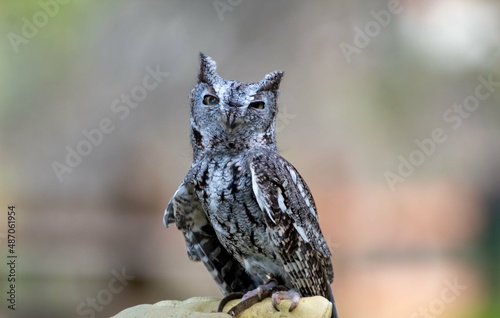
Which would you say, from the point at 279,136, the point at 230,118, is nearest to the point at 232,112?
the point at 230,118

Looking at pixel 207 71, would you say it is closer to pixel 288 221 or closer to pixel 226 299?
pixel 288 221

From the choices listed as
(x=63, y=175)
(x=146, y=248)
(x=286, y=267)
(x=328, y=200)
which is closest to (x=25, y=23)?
(x=63, y=175)

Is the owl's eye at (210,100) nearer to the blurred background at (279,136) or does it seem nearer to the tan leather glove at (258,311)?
the tan leather glove at (258,311)

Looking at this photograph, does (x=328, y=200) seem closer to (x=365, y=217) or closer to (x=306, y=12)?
(x=365, y=217)

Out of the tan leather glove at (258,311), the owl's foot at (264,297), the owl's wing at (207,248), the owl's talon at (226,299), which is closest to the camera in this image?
the tan leather glove at (258,311)

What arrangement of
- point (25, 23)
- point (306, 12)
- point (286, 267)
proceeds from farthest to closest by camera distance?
point (306, 12), point (25, 23), point (286, 267)

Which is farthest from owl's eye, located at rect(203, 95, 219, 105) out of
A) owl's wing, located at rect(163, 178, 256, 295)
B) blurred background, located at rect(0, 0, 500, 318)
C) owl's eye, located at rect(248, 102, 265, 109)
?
blurred background, located at rect(0, 0, 500, 318)

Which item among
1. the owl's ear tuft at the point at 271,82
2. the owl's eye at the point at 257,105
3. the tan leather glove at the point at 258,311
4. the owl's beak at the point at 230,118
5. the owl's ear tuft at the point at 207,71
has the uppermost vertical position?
the owl's ear tuft at the point at 207,71

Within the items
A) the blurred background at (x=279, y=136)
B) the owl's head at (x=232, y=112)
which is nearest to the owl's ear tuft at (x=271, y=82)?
the owl's head at (x=232, y=112)
